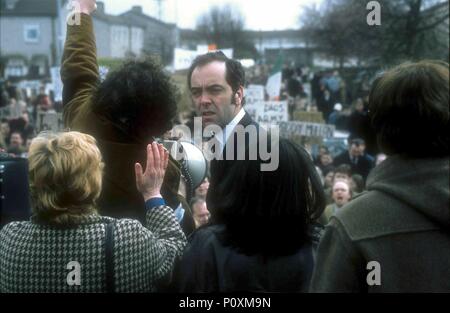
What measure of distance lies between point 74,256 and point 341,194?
425 centimetres

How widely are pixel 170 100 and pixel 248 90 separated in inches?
293

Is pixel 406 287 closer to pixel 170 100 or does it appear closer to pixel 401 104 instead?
pixel 401 104

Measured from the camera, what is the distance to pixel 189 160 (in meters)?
2.80

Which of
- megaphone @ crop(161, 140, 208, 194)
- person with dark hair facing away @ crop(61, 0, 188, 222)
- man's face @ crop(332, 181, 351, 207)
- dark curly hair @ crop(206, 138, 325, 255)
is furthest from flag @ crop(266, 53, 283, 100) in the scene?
dark curly hair @ crop(206, 138, 325, 255)

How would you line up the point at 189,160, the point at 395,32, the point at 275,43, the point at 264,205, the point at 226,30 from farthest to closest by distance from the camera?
the point at 275,43, the point at 226,30, the point at 395,32, the point at 189,160, the point at 264,205

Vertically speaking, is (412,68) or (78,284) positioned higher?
(412,68)

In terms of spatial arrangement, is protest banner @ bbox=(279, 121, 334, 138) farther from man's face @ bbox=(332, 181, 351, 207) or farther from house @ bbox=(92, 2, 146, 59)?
house @ bbox=(92, 2, 146, 59)

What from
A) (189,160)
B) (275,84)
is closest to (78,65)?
(189,160)

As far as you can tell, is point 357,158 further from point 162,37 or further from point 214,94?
point 162,37

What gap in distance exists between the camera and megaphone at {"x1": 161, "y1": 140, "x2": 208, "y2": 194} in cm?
278

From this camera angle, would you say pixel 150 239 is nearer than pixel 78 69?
Yes
